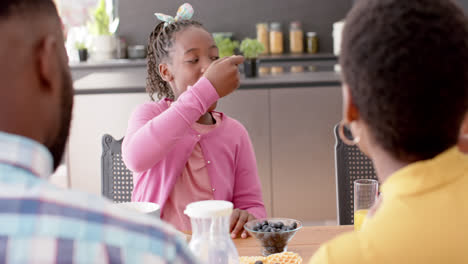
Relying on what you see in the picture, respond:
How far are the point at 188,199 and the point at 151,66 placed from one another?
19.7 inches

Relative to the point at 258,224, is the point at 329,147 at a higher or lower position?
lower

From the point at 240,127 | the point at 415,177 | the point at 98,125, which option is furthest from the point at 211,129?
the point at 98,125

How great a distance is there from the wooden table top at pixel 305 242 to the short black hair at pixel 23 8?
720 millimetres

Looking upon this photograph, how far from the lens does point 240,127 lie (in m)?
1.56

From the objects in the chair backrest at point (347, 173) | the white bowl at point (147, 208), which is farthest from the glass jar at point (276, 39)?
the white bowl at point (147, 208)

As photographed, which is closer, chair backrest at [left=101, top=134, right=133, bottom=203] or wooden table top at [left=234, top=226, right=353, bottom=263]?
wooden table top at [left=234, top=226, right=353, bottom=263]

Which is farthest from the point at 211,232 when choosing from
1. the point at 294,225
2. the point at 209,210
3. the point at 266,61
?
the point at 266,61

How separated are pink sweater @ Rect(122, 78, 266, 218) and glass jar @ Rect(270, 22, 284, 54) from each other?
322cm

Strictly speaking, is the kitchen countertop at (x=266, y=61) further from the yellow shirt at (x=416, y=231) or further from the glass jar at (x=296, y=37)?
the yellow shirt at (x=416, y=231)

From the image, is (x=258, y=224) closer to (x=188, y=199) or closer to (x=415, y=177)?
(x=188, y=199)

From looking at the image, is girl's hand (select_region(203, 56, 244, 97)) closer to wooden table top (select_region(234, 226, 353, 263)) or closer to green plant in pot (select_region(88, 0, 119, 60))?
wooden table top (select_region(234, 226, 353, 263))

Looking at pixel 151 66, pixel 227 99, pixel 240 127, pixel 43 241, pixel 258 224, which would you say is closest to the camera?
pixel 43 241

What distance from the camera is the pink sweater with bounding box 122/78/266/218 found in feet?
4.30

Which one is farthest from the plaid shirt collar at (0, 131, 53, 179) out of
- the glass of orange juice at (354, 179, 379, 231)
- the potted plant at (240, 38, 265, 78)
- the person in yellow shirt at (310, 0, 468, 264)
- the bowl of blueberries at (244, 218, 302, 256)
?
the potted plant at (240, 38, 265, 78)
